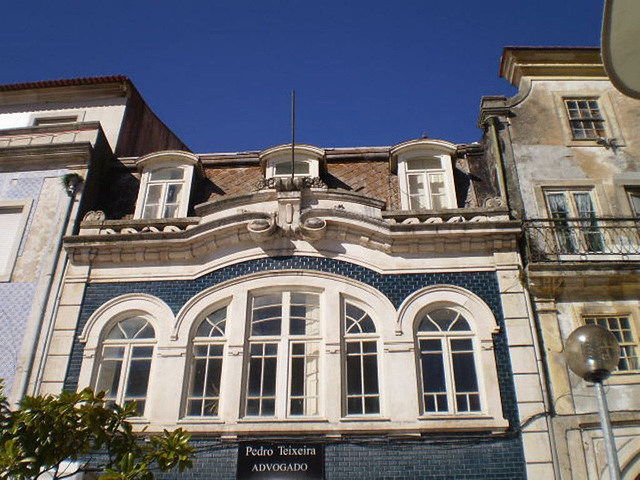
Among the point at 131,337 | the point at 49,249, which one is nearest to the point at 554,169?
the point at 131,337

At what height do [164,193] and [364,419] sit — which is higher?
[164,193]

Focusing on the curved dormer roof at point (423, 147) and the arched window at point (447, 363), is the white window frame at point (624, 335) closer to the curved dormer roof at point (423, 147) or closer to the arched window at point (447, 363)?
the arched window at point (447, 363)

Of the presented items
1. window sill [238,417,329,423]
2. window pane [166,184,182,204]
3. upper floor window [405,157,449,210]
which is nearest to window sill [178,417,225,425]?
window sill [238,417,329,423]

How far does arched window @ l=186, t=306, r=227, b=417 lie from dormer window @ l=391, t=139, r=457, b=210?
4.83 metres

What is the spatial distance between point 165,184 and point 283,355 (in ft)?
17.6

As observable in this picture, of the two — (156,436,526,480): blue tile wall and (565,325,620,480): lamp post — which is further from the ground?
(565,325,620,480): lamp post

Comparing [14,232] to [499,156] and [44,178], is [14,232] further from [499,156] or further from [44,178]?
[499,156]

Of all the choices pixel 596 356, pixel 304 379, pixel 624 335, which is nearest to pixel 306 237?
pixel 304 379

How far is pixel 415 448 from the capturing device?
10.1 metres

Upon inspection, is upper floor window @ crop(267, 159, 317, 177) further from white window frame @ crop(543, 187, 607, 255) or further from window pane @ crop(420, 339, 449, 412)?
white window frame @ crop(543, 187, 607, 255)

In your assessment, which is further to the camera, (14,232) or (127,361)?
(14,232)

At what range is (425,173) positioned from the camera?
13.9 m

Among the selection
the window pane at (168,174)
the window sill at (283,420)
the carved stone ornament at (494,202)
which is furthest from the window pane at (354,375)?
the window pane at (168,174)

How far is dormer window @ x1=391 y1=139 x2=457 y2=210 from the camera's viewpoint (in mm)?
13492
